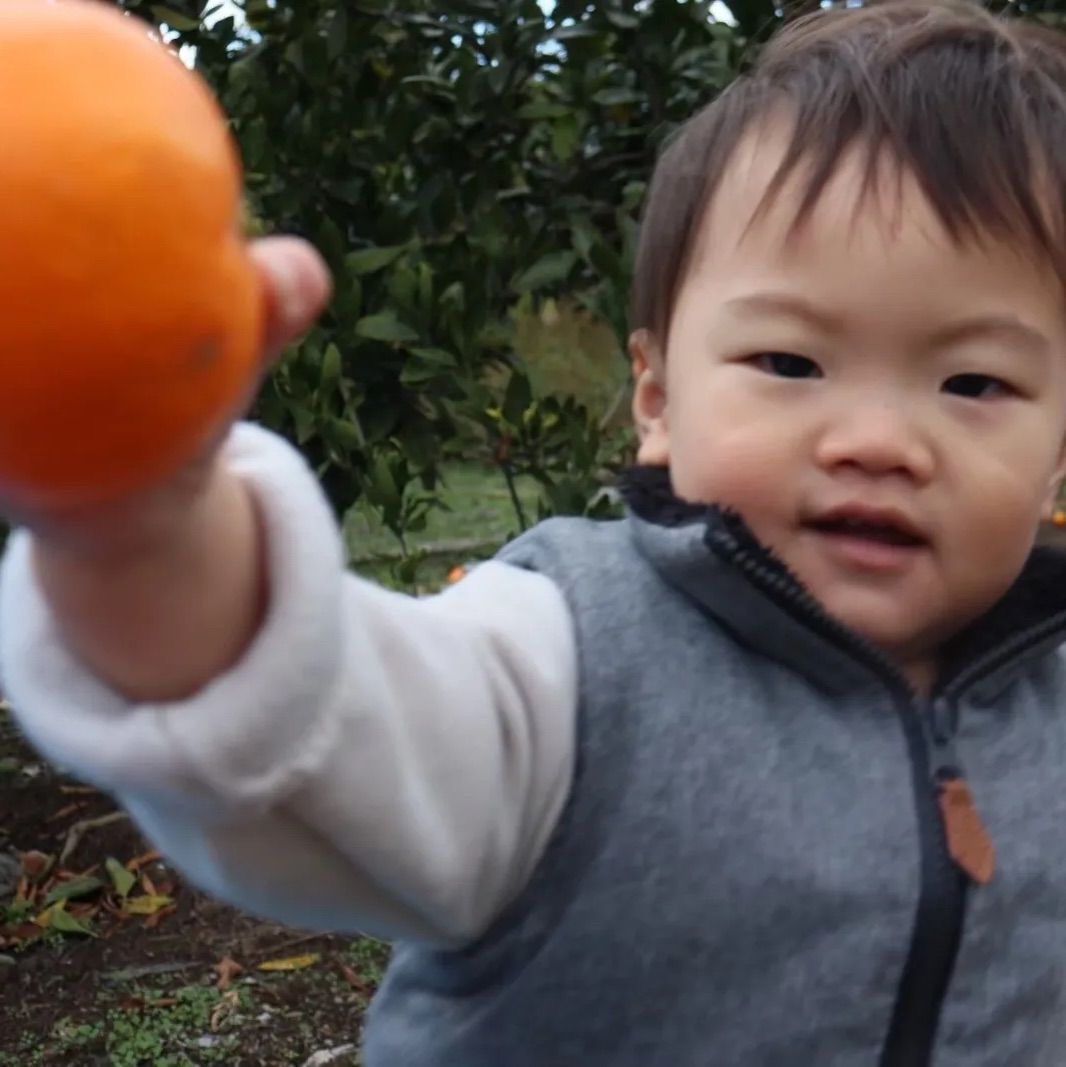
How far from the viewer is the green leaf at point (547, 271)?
2025 mm

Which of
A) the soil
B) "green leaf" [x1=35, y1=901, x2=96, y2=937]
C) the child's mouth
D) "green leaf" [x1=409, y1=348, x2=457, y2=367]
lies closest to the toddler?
the child's mouth

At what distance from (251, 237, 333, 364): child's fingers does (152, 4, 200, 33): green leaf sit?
1.61 meters

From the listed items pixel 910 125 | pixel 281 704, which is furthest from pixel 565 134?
pixel 281 704

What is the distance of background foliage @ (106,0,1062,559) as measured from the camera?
6.44 ft

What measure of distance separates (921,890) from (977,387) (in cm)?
34

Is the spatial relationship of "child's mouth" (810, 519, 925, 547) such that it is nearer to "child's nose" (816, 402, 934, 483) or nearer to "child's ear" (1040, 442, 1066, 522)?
"child's nose" (816, 402, 934, 483)

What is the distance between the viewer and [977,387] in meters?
1.07

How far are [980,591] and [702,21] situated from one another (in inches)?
42.3

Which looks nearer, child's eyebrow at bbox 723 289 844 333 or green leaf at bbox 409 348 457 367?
child's eyebrow at bbox 723 289 844 333

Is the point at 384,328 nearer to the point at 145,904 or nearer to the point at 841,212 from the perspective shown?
the point at 841,212

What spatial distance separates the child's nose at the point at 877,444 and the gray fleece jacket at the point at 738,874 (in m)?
0.08

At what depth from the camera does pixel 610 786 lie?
95 centimetres

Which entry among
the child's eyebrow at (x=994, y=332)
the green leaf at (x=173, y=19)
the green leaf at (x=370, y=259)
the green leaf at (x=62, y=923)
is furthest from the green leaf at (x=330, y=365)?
the green leaf at (x=62, y=923)

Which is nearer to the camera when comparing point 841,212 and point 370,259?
point 841,212
